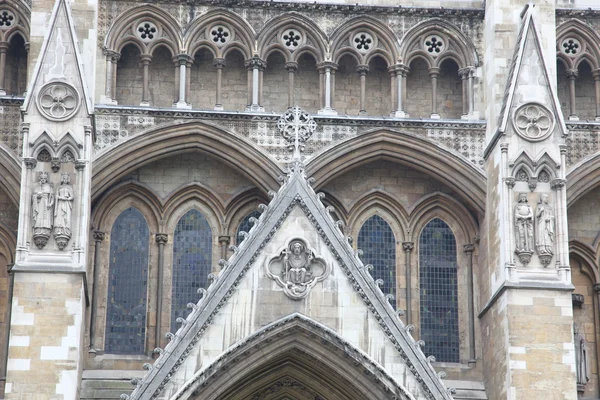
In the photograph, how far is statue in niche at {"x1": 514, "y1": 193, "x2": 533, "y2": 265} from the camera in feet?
78.4

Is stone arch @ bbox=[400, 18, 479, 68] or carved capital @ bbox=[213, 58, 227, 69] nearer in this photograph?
carved capital @ bbox=[213, 58, 227, 69]

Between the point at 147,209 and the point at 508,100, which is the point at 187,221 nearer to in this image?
the point at 147,209

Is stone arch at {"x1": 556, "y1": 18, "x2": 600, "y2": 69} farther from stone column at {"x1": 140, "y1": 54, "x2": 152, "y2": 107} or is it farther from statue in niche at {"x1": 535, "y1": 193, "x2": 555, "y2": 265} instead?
stone column at {"x1": 140, "y1": 54, "x2": 152, "y2": 107}

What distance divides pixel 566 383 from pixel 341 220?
433cm

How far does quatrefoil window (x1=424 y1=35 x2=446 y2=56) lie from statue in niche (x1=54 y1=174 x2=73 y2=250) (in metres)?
6.23

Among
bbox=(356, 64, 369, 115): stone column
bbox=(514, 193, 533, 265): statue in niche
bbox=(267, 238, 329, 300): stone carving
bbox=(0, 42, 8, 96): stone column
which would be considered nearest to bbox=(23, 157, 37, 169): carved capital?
bbox=(0, 42, 8, 96): stone column

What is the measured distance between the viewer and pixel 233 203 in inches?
1011

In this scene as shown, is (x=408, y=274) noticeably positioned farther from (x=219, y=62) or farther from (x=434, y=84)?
(x=219, y=62)

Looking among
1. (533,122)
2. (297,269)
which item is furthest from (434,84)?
(297,269)

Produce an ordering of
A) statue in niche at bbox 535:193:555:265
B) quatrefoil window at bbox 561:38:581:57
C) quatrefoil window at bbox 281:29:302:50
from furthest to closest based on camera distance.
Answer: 1. quatrefoil window at bbox 561:38:581:57
2. quatrefoil window at bbox 281:29:302:50
3. statue in niche at bbox 535:193:555:265

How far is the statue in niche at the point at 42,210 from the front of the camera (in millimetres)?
23281

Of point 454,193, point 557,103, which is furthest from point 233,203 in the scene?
point 557,103

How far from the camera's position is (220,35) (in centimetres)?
2589

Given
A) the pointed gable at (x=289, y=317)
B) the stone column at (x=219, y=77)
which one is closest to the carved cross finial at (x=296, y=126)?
the stone column at (x=219, y=77)
